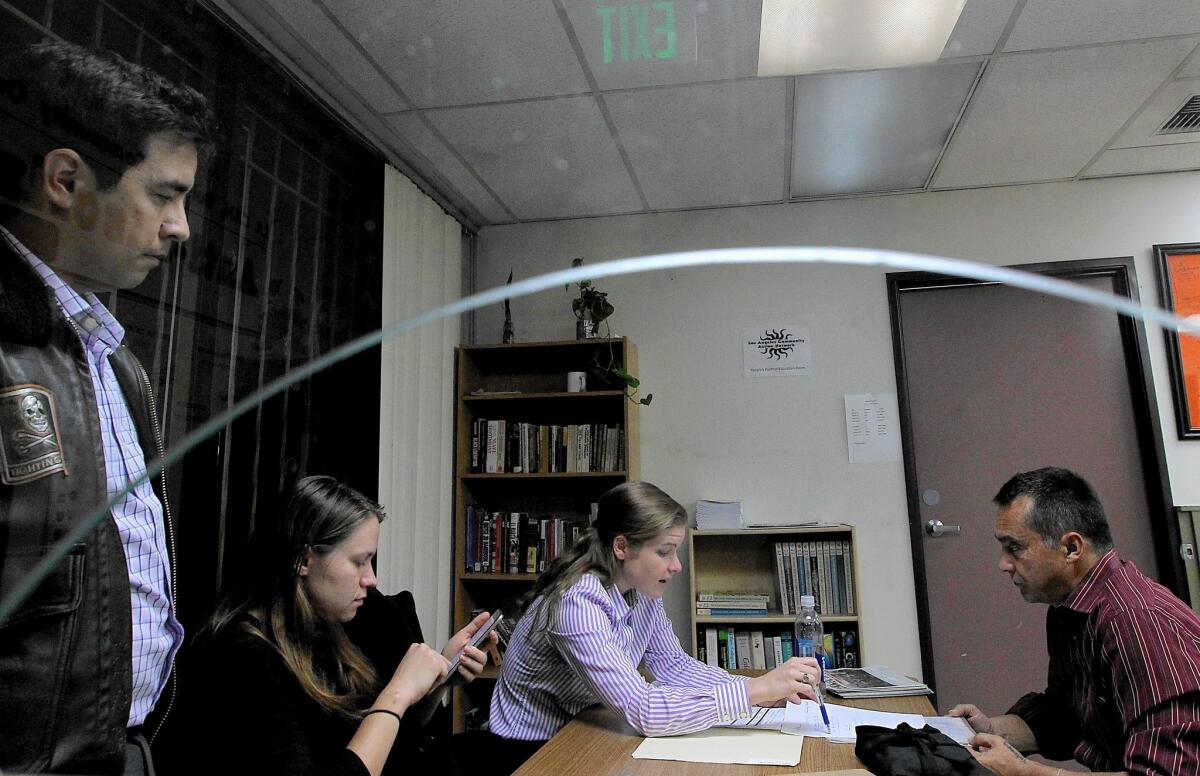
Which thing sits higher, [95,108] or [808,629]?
[95,108]

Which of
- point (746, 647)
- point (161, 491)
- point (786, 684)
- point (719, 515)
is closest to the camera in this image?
point (161, 491)

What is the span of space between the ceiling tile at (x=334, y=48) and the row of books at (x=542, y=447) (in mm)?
304

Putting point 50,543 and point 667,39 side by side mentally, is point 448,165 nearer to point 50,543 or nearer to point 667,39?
point 667,39

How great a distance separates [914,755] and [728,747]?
8.8 inches

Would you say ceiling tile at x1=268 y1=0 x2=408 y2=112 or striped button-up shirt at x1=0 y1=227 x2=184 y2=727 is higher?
ceiling tile at x1=268 y1=0 x2=408 y2=112

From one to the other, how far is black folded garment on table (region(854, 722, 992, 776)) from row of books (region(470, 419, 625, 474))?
1.26 ft

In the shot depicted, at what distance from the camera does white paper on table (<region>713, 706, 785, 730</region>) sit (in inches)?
33.7

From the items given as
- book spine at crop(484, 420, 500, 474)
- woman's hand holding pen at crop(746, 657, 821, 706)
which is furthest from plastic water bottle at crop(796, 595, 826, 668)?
book spine at crop(484, 420, 500, 474)

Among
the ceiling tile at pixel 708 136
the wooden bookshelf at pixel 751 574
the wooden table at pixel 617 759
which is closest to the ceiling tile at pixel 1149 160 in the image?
the ceiling tile at pixel 708 136

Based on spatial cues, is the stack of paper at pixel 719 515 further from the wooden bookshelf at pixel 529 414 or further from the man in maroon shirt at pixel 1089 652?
the man in maroon shirt at pixel 1089 652

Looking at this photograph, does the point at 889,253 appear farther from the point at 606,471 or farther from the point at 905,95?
the point at 606,471

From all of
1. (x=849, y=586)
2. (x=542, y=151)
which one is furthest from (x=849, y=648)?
(x=542, y=151)

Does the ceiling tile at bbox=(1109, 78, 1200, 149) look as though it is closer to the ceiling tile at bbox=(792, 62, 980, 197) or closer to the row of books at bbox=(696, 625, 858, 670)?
the ceiling tile at bbox=(792, 62, 980, 197)

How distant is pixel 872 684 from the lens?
107cm
